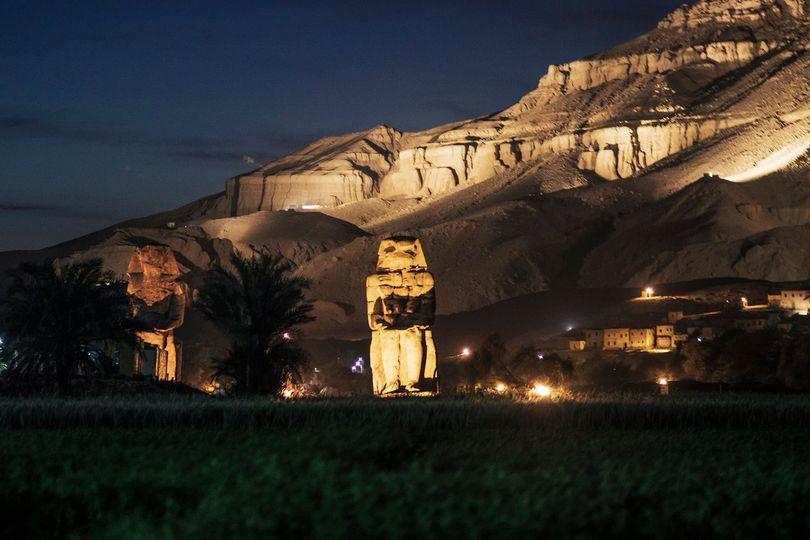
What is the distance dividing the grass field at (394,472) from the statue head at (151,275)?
17488 mm

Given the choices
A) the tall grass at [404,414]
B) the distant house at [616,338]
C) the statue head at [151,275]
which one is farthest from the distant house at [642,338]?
the tall grass at [404,414]

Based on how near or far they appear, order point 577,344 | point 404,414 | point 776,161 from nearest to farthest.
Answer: point 404,414, point 577,344, point 776,161

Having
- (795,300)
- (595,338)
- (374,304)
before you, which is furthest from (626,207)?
(374,304)

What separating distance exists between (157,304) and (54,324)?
368 inches

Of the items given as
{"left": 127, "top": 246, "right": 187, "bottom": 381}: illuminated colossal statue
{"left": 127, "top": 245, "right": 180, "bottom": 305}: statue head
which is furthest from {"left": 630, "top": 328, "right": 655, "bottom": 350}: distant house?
{"left": 127, "top": 245, "right": 180, "bottom": 305}: statue head

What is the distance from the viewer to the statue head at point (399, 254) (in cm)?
3164

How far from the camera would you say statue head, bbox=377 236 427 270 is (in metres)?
31.6

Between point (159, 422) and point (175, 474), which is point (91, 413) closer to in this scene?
point (159, 422)

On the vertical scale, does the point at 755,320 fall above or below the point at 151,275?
above

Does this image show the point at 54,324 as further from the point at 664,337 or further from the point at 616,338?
the point at 664,337

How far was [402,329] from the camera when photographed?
3084cm

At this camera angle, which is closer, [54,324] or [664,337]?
[54,324]

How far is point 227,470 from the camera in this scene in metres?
15.1

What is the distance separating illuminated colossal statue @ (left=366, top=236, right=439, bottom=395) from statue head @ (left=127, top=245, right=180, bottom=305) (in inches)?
425
